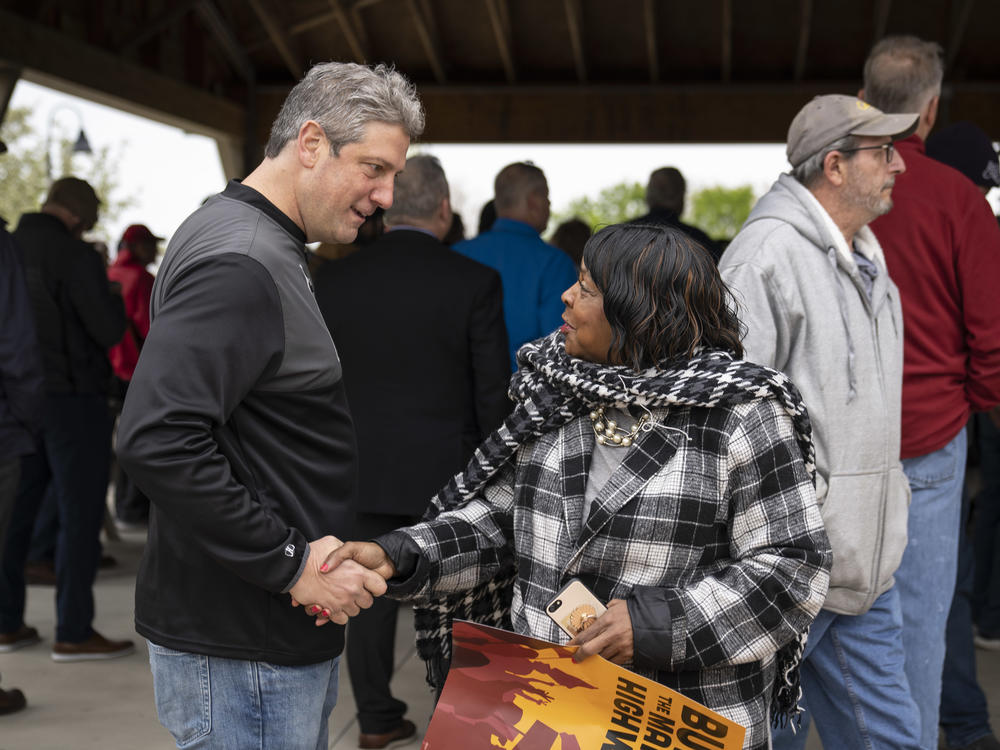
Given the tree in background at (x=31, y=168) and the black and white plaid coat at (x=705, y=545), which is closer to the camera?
the black and white plaid coat at (x=705, y=545)

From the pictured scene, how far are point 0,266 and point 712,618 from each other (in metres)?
2.95

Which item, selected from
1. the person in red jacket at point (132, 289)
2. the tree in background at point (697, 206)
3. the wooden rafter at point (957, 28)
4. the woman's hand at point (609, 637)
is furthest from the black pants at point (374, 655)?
the tree in background at point (697, 206)

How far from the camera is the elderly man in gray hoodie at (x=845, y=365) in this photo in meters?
2.43

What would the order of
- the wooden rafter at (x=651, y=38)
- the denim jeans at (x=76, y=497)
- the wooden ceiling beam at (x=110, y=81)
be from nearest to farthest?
the denim jeans at (x=76, y=497)
the wooden ceiling beam at (x=110, y=81)
the wooden rafter at (x=651, y=38)

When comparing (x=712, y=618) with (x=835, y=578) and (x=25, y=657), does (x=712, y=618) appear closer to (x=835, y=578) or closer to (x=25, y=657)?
(x=835, y=578)

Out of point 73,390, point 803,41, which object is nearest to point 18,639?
point 73,390

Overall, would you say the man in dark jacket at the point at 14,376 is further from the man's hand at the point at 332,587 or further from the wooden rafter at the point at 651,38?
the wooden rafter at the point at 651,38

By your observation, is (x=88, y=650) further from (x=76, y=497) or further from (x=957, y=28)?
(x=957, y=28)

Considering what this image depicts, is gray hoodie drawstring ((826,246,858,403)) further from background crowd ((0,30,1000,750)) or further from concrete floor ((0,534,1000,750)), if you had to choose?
concrete floor ((0,534,1000,750))

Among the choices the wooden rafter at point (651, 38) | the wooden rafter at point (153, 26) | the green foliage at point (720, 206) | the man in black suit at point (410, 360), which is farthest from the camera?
the green foliage at point (720, 206)

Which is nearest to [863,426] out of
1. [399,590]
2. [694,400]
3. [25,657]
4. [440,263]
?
[694,400]

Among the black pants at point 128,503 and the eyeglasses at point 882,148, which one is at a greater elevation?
the eyeglasses at point 882,148

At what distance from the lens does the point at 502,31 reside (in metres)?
11.2

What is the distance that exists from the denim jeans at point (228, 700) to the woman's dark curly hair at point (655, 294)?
762mm
